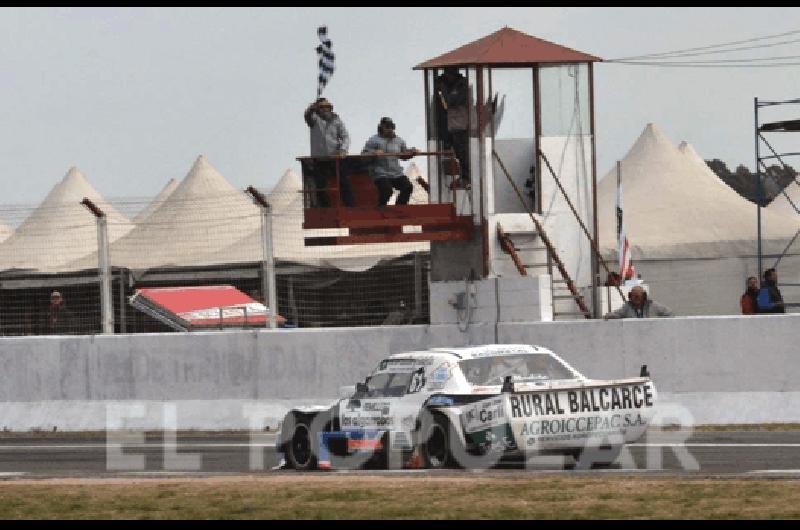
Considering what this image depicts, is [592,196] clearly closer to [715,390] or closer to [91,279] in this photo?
[715,390]

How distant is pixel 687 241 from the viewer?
4053 cm

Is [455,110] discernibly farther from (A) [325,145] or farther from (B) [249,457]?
(B) [249,457]

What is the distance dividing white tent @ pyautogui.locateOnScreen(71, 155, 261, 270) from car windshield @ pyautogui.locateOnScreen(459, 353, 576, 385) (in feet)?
58.9

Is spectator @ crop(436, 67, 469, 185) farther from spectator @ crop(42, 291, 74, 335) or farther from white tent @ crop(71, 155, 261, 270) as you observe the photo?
white tent @ crop(71, 155, 261, 270)

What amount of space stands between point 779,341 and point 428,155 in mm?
6112

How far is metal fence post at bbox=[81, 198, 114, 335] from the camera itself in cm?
2419

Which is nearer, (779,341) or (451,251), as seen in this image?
(779,341)

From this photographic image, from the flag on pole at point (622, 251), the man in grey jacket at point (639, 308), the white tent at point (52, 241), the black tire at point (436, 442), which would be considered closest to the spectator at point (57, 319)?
the man in grey jacket at point (639, 308)

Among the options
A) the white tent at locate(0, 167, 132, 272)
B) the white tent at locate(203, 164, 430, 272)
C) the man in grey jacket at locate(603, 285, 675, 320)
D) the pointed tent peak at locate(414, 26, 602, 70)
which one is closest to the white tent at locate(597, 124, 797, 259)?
the white tent at locate(203, 164, 430, 272)

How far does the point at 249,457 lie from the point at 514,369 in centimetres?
364

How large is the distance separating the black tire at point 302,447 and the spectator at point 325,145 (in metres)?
7.62

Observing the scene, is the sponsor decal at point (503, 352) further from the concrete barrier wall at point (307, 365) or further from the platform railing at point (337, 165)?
the platform railing at point (337, 165)

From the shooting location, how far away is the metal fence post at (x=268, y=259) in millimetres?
23688

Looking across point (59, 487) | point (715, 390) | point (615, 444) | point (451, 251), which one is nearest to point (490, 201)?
point (451, 251)
